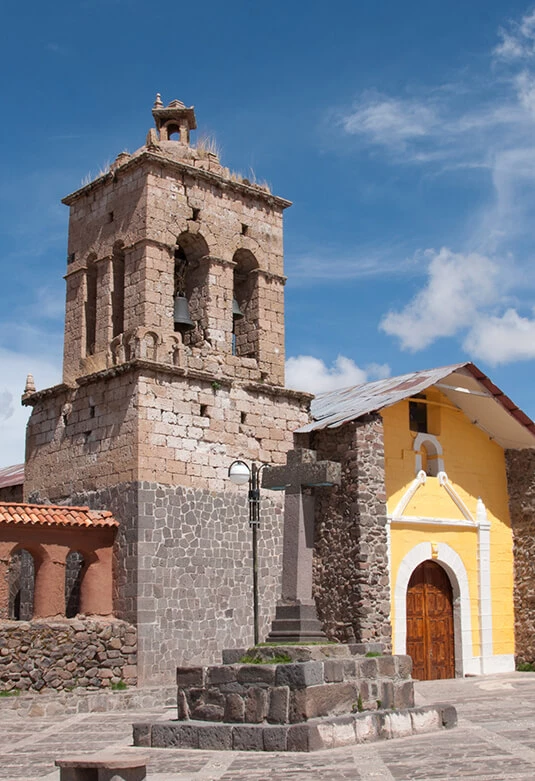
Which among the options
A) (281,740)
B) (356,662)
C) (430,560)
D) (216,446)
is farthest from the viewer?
(430,560)

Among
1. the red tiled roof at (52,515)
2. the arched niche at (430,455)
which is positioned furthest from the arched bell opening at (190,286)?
the arched niche at (430,455)

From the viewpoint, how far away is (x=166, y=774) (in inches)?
304

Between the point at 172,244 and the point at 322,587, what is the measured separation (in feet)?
20.1

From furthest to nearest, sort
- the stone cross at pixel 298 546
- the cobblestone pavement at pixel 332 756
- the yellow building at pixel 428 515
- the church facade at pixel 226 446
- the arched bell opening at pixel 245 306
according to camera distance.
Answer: the arched bell opening at pixel 245 306 → the yellow building at pixel 428 515 → the church facade at pixel 226 446 → the stone cross at pixel 298 546 → the cobblestone pavement at pixel 332 756

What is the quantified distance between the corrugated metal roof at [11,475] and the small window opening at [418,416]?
7.99m

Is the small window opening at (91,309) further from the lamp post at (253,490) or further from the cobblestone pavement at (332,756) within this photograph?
the cobblestone pavement at (332,756)

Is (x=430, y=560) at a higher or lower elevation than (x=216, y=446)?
lower

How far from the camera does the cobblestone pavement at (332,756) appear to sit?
7.38m

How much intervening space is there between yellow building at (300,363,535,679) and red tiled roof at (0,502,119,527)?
377cm

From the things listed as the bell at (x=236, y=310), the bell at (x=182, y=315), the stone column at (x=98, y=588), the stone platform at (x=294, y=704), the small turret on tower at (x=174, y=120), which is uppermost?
the small turret on tower at (x=174, y=120)

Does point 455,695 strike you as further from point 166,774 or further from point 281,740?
point 166,774

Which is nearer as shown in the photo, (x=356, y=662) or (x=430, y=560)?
(x=356, y=662)

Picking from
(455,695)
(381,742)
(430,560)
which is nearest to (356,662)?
(381,742)

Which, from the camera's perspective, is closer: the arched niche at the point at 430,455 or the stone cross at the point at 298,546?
the stone cross at the point at 298,546
